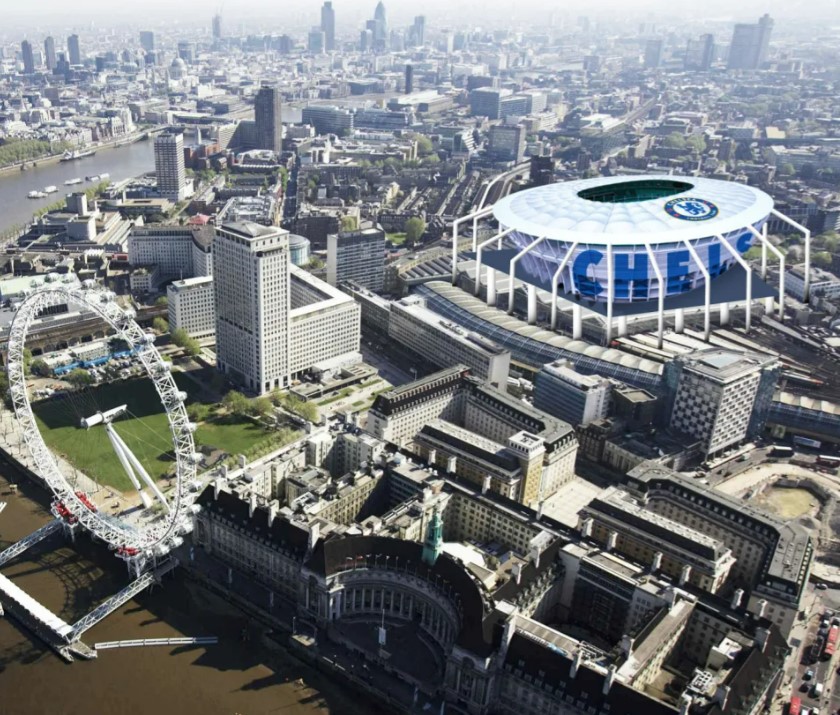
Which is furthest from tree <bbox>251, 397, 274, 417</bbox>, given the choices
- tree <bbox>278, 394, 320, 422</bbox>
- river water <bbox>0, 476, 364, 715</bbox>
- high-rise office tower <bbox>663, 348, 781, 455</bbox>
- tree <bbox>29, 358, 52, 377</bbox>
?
high-rise office tower <bbox>663, 348, 781, 455</bbox>

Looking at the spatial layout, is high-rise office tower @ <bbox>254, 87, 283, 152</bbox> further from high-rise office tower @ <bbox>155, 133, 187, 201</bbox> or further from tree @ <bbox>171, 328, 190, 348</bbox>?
tree @ <bbox>171, 328, 190, 348</bbox>

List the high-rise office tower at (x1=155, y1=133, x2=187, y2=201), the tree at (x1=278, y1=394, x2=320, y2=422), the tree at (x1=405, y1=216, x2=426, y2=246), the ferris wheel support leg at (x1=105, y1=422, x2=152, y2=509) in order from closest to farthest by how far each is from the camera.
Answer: the ferris wheel support leg at (x1=105, y1=422, x2=152, y2=509) < the tree at (x1=278, y1=394, x2=320, y2=422) < the tree at (x1=405, y1=216, x2=426, y2=246) < the high-rise office tower at (x1=155, y1=133, x2=187, y2=201)

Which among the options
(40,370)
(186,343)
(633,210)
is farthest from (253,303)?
(633,210)

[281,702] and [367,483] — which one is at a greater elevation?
[367,483]

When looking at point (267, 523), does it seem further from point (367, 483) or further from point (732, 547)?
point (732, 547)

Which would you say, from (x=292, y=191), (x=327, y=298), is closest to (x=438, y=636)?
(x=327, y=298)

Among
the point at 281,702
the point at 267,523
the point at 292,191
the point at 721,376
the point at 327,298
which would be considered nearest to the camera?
the point at 281,702

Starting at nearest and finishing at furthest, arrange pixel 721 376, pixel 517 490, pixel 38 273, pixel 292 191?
pixel 517 490, pixel 721 376, pixel 38 273, pixel 292 191
